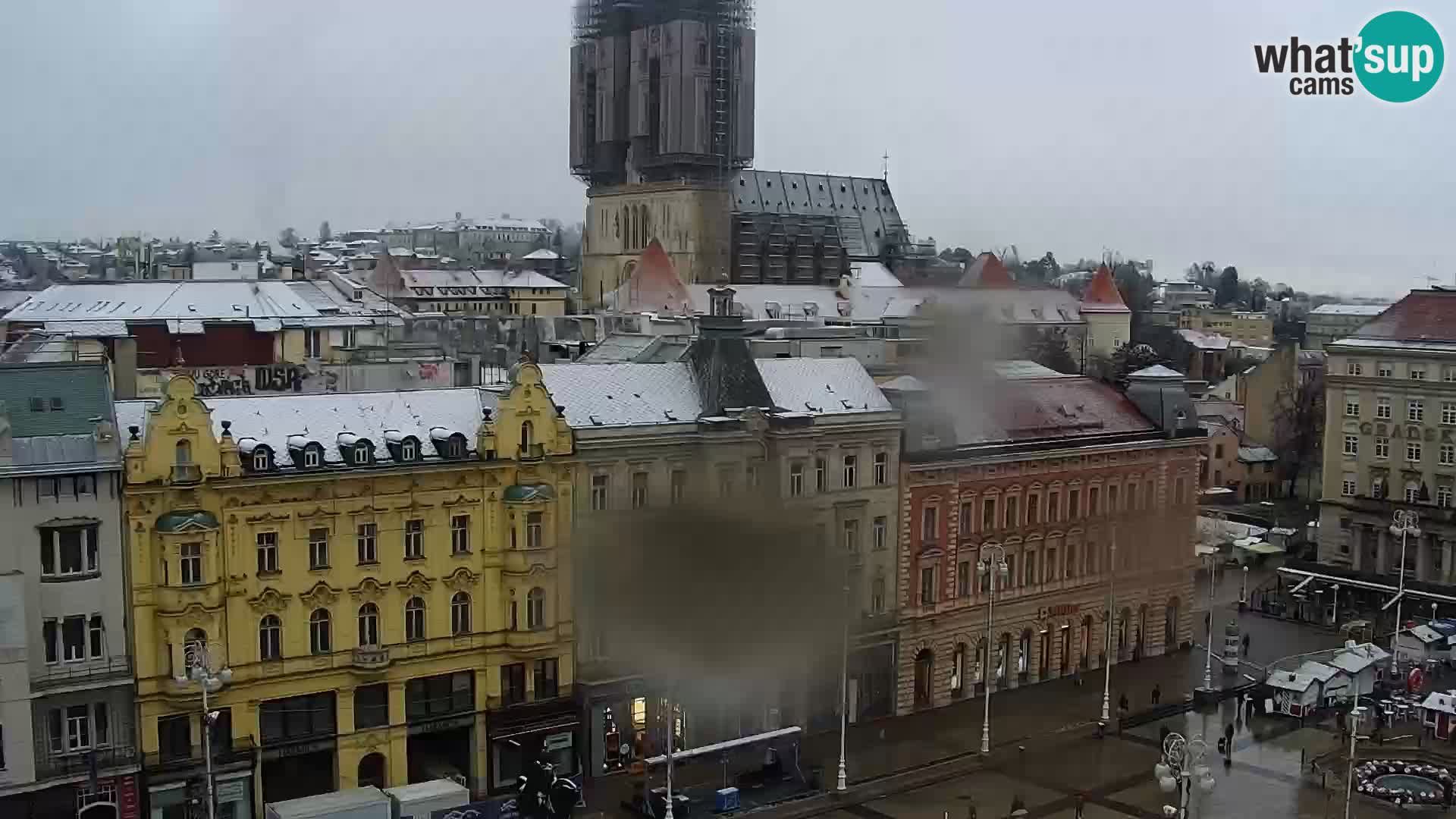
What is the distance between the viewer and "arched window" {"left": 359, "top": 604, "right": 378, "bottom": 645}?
39969mm

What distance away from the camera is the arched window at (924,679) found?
51125 millimetres

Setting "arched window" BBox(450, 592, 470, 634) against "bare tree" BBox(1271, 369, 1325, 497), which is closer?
"arched window" BBox(450, 592, 470, 634)

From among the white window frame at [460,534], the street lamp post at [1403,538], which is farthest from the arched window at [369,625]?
the street lamp post at [1403,538]

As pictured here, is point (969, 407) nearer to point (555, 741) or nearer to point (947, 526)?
point (947, 526)

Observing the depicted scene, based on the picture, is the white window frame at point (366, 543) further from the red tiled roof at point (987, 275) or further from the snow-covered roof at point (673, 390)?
the red tiled roof at point (987, 275)

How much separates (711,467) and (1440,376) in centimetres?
4006


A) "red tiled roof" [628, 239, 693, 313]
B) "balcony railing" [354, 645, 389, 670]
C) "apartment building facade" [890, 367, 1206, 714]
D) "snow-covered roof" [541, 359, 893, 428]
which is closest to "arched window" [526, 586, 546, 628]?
"balcony railing" [354, 645, 389, 670]

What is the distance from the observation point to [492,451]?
41688 mm

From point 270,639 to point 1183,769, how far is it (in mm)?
22490

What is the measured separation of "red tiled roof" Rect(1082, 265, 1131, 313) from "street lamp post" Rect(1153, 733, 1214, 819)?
81.0 m

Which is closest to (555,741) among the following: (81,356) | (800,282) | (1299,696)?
(81,356)

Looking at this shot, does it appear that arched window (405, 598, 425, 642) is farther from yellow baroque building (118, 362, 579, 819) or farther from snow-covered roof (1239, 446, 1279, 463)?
snow-covered roof (1239, 446, 1279, 463)

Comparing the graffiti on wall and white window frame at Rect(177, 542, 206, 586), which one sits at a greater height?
the graffiti on wall

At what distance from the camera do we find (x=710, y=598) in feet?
142
